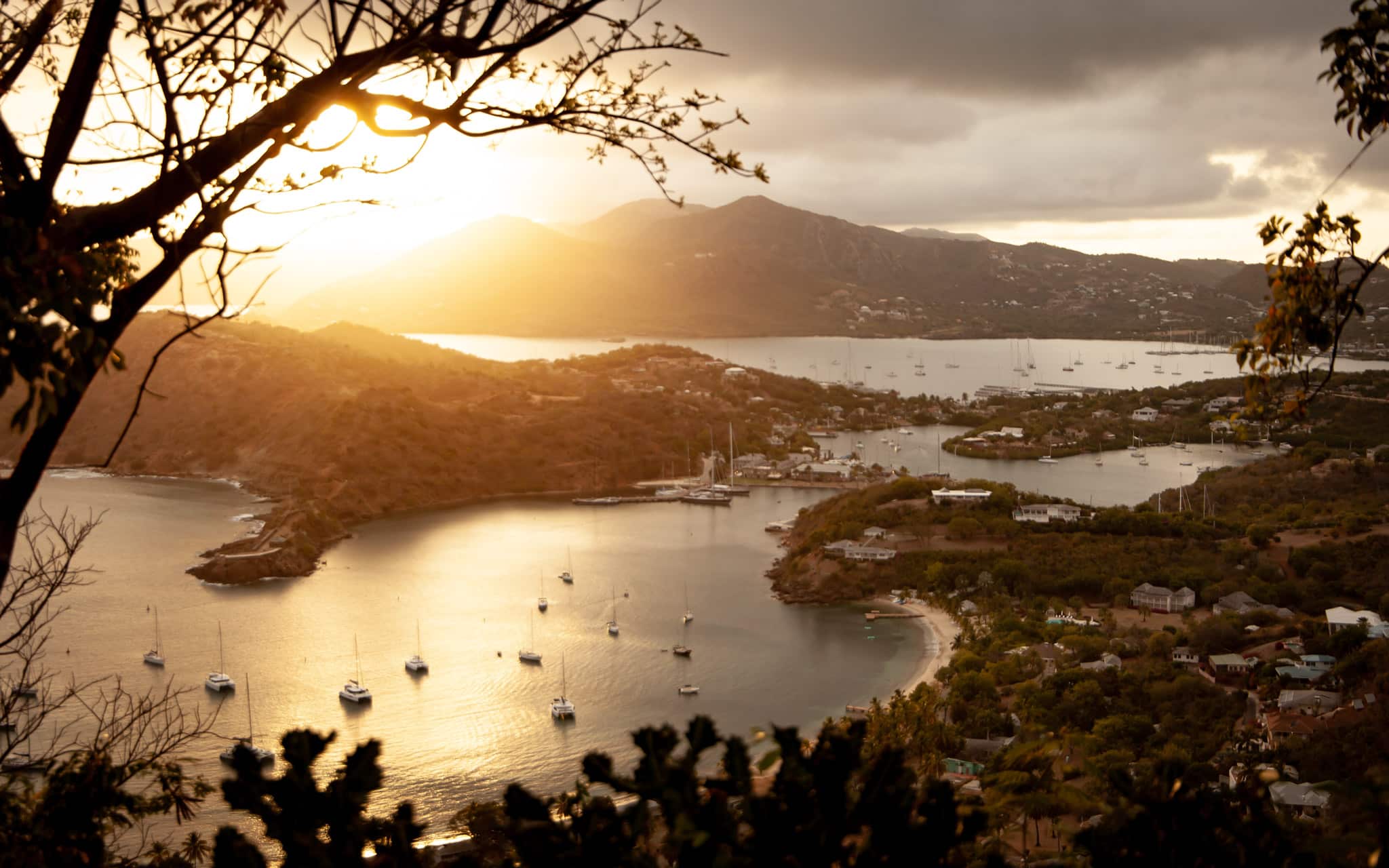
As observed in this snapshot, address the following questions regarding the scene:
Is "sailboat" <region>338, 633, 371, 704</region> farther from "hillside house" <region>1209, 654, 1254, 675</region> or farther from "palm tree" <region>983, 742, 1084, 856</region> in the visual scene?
"palm tree" <region>983, 742, 1084, 856</region>

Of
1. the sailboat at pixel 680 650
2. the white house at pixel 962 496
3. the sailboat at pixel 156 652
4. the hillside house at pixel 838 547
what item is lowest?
the sailboat at pixel 680 650

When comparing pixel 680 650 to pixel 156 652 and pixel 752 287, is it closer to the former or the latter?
pixel 156 652

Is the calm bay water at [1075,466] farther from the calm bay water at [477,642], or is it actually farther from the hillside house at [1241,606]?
the hillside house at [1241,606]

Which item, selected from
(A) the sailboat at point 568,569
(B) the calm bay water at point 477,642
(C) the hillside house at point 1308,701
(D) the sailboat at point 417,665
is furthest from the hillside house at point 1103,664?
(A) the sailboat at point 568,569

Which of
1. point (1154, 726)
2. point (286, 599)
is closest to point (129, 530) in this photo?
point (286, 599)

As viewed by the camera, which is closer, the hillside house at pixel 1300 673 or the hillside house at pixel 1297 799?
the hillside house at pixel 1297 799

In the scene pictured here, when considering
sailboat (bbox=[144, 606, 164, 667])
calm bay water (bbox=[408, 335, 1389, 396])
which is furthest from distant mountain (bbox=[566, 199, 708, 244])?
sailboat (bbox=[144, 606, 164, 667])
